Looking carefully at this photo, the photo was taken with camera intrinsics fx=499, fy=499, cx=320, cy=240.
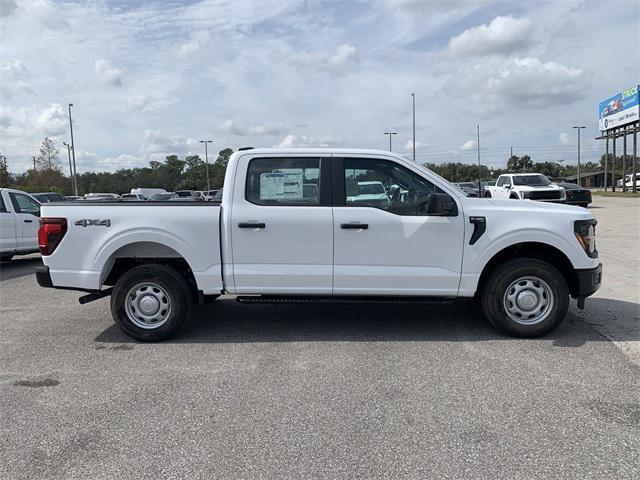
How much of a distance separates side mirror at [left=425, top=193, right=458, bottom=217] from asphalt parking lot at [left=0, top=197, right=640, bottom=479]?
1.34 metres

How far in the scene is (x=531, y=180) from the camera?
23.0m

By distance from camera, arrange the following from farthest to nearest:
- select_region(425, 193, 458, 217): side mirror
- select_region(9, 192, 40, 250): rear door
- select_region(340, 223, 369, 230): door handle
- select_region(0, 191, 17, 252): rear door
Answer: select_region(9, 192, 40, 250): rear door → select_region(0, 191, 17, 252): rear door → select_region(340, 223, 369, 230): door handle → select_region(425, 193, 458, 217): side mirror

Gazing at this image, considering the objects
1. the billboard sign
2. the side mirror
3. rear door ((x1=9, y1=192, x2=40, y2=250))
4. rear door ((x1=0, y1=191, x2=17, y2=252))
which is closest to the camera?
the side mirror

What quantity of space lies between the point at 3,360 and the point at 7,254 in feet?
23.8

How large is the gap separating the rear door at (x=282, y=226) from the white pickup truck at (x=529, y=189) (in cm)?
1754

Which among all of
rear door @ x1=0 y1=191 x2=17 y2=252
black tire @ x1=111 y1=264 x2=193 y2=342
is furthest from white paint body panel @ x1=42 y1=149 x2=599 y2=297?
rear door @ x1=0 y1=191 x2=17 y2=252

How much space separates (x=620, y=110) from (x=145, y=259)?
173ft

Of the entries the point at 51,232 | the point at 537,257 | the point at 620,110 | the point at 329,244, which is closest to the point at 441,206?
the point at 329,244

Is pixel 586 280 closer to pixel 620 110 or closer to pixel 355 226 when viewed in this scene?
pixel 355 226

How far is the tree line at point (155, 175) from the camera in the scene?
63175 mm

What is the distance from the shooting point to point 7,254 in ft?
36.1

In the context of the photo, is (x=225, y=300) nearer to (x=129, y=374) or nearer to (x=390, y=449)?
(x=129, y=374)

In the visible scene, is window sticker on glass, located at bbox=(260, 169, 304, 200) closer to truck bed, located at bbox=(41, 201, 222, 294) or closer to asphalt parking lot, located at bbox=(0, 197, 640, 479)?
truck bed, located at bbox=(41, 201, 222, 294)

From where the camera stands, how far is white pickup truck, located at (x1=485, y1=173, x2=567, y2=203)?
69.5 ft
